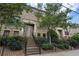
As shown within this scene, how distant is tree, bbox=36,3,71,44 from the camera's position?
2.67m

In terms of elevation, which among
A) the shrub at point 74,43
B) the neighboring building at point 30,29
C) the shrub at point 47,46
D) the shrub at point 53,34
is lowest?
the shrub at point 47,46

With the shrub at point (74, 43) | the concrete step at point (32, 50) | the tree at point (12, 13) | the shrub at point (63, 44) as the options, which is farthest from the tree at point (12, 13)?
the shrub at point (74, 43)

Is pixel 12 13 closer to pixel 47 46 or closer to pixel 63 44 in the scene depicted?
pixel 47 46

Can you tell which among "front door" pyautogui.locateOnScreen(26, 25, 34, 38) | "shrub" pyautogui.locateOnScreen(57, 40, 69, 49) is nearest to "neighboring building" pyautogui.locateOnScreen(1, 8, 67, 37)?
"front door" pyautogui.locateOnScreen(26, 25, 34, 38)

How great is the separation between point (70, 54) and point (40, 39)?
0.48m

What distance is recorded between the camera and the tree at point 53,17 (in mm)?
2673

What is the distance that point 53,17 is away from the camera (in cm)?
269

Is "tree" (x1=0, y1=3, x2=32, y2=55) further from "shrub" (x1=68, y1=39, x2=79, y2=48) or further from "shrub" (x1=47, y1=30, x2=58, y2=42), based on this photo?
"shrub" (x1=68, y1=39, x2=79, y2=48)

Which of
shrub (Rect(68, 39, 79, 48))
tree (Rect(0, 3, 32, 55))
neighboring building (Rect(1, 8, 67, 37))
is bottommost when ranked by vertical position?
shrub (Rect(68, 39, 79, 48))

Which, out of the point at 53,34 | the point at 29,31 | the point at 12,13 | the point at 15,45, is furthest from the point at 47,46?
the point at 12,13

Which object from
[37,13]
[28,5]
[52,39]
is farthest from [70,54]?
[28,5]

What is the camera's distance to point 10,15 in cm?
271

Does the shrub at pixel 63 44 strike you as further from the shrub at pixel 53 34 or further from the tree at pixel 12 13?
the tree at pixel 12 13

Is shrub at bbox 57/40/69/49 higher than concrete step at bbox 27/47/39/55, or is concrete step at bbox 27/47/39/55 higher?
shrub at bbox 57/40/69/49
